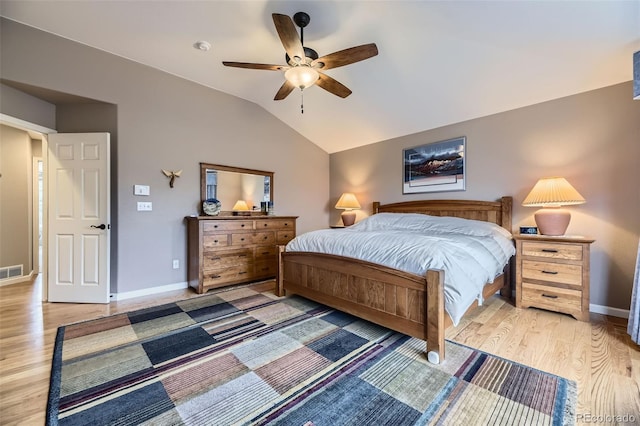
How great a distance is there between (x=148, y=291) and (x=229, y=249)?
3.68 feet

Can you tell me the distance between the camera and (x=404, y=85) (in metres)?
3.42

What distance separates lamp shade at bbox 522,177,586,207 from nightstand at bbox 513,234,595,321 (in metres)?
0.36

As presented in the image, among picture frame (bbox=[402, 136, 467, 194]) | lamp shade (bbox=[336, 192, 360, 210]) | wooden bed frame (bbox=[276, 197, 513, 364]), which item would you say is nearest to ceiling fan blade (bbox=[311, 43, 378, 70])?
wooden bed frame (bbox=[276, 197, 513, 364])

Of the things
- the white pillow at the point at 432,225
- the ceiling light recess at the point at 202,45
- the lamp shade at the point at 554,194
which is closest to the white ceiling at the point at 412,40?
the ceiling light recess at the point at 202,45

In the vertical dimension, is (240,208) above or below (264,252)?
above

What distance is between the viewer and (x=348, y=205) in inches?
193

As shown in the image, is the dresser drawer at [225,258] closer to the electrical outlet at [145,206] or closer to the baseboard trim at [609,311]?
the electrical outlet at [145,206]

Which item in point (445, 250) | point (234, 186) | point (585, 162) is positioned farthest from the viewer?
point (234, 186)

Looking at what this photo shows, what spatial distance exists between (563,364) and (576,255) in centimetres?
126

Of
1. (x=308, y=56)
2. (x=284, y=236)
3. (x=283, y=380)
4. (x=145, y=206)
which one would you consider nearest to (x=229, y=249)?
(x=284, y=236)

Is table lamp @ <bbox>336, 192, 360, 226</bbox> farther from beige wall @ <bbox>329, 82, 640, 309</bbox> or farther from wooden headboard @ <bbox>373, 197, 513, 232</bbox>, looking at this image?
beige wall @ <bbox>329, 82, 640, 309</bbox>

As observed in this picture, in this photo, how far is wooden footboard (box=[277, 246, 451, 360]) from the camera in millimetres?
1839

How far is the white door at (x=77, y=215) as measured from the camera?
319 cm

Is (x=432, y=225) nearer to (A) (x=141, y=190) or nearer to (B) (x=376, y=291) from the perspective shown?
(B) (x=376, y=291)
